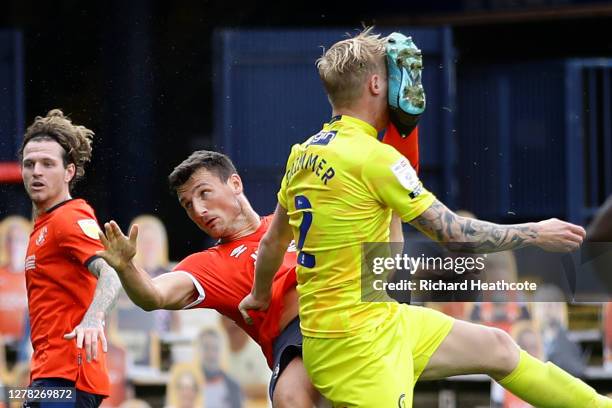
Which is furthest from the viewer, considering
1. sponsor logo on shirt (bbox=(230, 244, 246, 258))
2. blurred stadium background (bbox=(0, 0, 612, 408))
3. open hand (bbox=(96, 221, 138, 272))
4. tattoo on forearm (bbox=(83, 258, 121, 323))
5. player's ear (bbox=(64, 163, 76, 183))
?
blurred stadium background (bbox=(0, 0, 612, 408))

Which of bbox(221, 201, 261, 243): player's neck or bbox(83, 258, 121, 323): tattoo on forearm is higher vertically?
bbox(221, 201, 261, 243): player's neck

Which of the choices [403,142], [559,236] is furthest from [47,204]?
[559,236]

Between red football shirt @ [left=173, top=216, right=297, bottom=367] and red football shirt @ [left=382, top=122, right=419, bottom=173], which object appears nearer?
red football shirt @ [left=382, top=122, right=419, bottom=173]

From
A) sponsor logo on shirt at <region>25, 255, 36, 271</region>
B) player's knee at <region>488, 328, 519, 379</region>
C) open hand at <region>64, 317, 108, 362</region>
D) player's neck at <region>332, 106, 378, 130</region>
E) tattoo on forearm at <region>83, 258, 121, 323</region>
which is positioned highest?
player's neck at <region>332, 106, 378, 130</region>

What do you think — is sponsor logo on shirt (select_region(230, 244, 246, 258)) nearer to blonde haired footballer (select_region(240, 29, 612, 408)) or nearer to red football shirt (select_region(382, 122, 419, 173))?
blonde haired footballer (select_region(240, 29, 612, 408))

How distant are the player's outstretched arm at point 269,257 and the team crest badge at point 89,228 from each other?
74cm

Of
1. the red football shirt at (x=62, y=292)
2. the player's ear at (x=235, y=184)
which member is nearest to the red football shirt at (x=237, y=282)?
the player's ear at (x=235, y=184)

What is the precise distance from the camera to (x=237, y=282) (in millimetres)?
4602

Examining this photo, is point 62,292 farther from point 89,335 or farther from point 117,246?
point 117,246

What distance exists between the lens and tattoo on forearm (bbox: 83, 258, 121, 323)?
4.46 m

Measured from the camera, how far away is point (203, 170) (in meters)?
4.70

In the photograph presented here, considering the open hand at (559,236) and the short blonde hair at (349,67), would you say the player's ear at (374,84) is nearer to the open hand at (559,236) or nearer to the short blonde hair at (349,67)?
the short blonde hair at (349,67)

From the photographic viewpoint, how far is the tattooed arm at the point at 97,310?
436cm

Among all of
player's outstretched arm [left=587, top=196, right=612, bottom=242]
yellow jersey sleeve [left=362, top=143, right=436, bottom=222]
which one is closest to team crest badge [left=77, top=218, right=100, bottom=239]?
yellow jersey sleeve [left=362, top=143, right=436, bottom=222]
